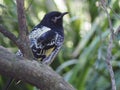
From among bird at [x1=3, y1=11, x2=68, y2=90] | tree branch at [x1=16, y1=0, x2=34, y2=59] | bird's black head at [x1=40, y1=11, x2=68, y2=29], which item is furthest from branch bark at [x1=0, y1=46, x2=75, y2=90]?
bird's black head at [x1=40, y1=11, x2=68, y2=29]

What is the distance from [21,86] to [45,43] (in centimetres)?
70

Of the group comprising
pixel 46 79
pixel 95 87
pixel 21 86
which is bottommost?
pixel 95 87

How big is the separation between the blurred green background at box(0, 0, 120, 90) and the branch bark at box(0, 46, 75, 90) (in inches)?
48.2

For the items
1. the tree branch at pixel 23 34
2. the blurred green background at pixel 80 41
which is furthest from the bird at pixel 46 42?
the tree branch at pixel 23 34

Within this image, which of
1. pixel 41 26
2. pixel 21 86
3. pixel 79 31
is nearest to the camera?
pixel 41 26

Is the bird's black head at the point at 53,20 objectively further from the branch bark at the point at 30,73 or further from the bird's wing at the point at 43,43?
the branch bark at the point at 30,73

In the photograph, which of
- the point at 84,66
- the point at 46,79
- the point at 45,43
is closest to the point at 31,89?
the point at 84,66

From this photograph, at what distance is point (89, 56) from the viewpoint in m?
3.73

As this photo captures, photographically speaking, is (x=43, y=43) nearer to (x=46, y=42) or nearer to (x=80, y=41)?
(x=46, y=42)

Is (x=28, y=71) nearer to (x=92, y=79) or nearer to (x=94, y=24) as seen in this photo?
(x=92, y=79)

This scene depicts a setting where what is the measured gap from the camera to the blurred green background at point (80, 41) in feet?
11.5

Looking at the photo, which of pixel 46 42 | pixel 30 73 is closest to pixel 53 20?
pixel 46 42

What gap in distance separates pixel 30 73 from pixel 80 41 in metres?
2.33

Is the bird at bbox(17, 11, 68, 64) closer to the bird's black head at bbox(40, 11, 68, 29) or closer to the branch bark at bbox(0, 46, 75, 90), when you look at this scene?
the bird's black head at bbox(40, 11, 68, 29)
